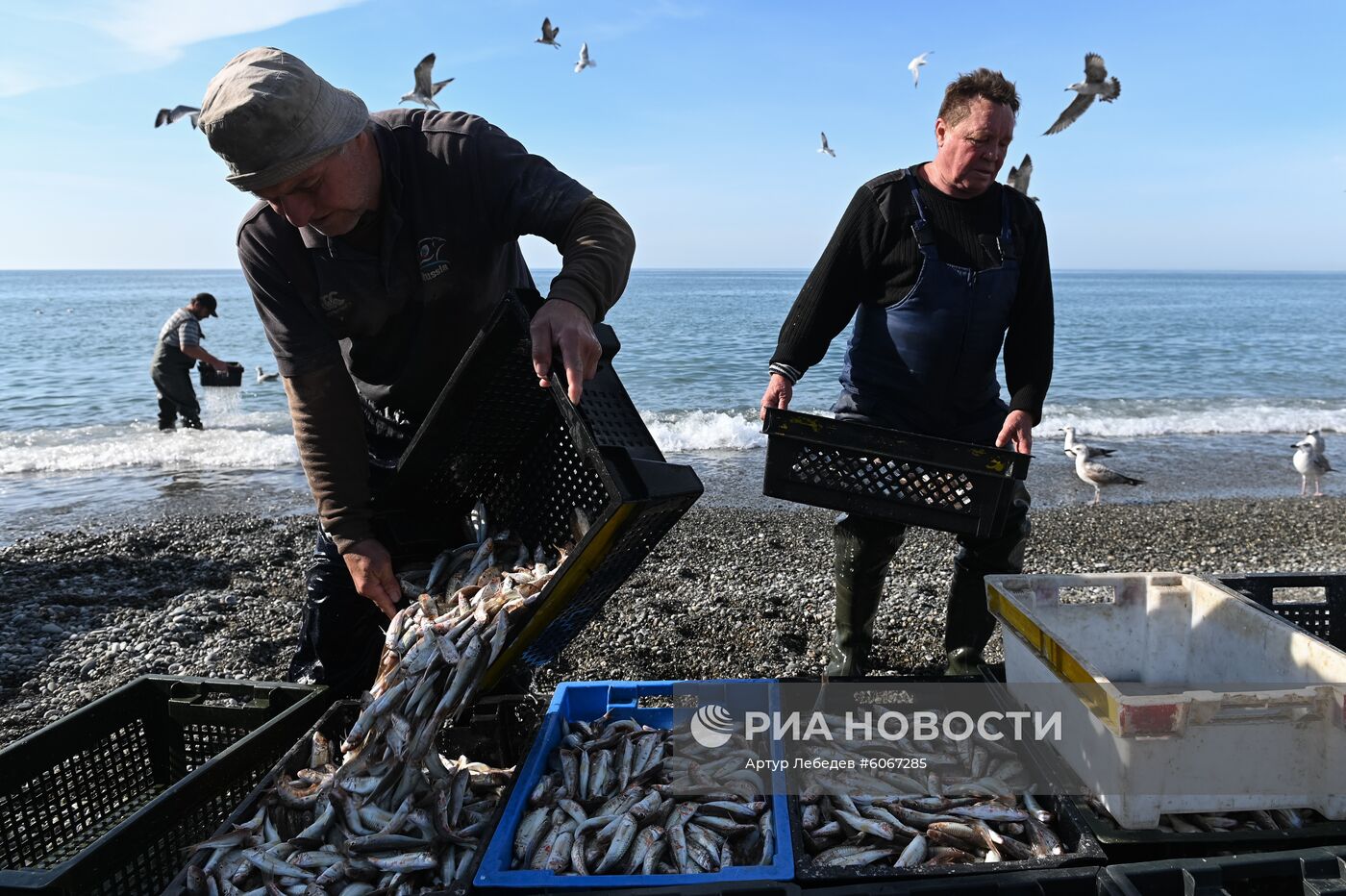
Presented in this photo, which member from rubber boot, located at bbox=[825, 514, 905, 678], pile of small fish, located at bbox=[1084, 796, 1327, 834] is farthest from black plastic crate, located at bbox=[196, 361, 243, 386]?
pile of small fish, located at bbox=[1084, 796, 1327, 834]

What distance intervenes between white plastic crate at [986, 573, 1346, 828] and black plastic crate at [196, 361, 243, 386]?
15970 mm

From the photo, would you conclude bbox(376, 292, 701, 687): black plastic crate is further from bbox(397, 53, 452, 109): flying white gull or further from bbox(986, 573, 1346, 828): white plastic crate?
bbox(397, 53, 452, 109): flying white gull

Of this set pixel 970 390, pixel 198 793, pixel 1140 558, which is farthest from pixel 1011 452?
pixel 1140 558

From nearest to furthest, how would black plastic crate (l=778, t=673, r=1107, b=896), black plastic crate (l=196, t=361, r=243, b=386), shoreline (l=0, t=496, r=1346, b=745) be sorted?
black plastic crate (l=778, t=673, r=1107, b=896) → shoreline (l=0, t=496, r=1346, b=745) → black plastic crate (l=196, t=361, r=243, b=386)

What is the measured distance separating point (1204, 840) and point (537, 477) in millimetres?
2291

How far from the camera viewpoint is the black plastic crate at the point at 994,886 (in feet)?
6.97

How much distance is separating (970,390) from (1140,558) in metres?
5.00

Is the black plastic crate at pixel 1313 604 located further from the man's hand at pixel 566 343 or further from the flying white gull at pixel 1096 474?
the flying white gull at pixel 1096 474

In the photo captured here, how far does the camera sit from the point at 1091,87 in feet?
45.0

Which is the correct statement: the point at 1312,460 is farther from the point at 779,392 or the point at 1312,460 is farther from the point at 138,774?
the point at 138,774

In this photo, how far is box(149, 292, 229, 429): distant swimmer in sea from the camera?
1584cm

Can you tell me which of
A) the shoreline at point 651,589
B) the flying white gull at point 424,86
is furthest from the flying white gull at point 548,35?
the shoreline at point 651,589

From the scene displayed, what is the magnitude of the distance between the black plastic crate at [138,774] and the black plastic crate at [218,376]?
14.3 meters

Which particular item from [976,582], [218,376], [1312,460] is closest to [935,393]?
[976,582]
